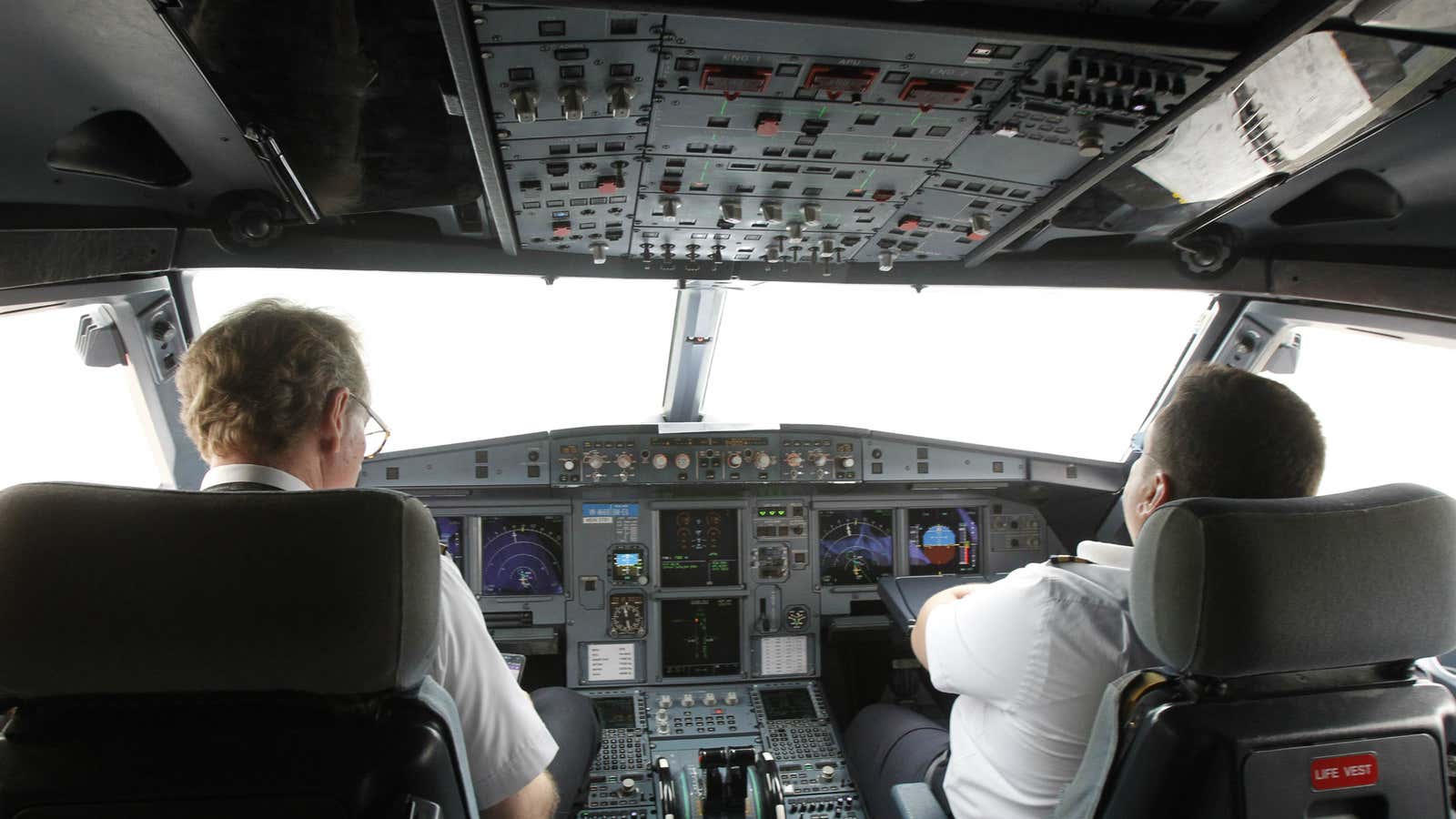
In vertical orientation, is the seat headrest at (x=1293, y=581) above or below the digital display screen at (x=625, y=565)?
above

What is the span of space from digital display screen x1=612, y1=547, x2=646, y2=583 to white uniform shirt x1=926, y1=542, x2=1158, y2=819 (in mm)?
2493

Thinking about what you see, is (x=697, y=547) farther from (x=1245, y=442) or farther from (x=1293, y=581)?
(x=1293, y=581)

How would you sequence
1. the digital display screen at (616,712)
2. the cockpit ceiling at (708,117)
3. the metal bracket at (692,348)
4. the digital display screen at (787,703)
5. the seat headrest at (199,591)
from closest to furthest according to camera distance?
the seat headrest at (199,591) → the cockpit ceiling at (708,117) → the metal bracket at (692,348) → the digital display screen at (616,712) → the digital display screen at (787,703)

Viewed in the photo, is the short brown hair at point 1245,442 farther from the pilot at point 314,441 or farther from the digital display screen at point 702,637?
the digital display screen at point 702,637

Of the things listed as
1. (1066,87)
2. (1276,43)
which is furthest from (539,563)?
(1276,43)

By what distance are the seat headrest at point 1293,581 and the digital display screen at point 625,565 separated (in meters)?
3.11

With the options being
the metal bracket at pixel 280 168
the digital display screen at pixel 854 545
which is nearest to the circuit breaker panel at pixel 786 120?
the metal bracket at pixel 280 168

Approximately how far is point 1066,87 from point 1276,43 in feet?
1.17

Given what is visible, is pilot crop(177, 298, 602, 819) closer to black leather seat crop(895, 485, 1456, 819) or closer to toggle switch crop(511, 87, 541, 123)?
toggle switch crop(511, 87, 541, 123)

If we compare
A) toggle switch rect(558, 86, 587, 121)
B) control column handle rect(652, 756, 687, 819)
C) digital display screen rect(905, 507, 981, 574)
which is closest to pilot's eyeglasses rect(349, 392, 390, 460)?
toggle switch rect(558, 86, 587, 121)

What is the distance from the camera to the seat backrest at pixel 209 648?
1.10 m

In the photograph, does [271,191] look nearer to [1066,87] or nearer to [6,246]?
[6,246]

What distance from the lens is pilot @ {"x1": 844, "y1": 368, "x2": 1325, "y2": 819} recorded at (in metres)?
1.68

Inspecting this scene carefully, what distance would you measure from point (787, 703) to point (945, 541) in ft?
3.72
